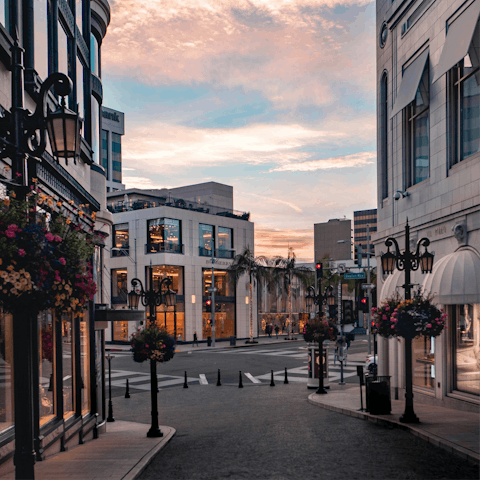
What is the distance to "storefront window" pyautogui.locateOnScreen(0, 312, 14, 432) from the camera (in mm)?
8555

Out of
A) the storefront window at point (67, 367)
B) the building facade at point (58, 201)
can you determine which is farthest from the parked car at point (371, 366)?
the storefront window at point (67, 367)

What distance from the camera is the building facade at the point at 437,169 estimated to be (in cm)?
1526

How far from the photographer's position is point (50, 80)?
238 inches

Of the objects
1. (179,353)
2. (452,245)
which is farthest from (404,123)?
(179,353)

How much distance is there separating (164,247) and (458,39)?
3841 centimetres

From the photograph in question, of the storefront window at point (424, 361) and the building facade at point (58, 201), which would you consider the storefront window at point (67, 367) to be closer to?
the building facade at point (58, 201)

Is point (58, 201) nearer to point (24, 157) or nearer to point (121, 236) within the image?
point (24, 157)

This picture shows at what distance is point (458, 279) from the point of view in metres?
15.0

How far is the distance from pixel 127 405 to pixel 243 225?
132 ft

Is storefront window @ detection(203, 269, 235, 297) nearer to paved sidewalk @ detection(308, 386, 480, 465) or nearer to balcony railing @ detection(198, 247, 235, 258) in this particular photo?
balcony railing @ detection(198, 247, 235, 258)

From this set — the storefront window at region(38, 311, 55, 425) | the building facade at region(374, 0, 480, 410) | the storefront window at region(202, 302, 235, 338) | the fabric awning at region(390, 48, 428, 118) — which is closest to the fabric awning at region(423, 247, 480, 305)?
the building facade at region(374, 0, 480, 410)

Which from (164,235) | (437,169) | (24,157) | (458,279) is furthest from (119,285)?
(24,157)

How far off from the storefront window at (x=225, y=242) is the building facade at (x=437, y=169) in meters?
34.6

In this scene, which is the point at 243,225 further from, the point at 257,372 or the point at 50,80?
the point at 50,80
